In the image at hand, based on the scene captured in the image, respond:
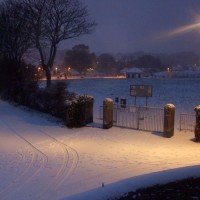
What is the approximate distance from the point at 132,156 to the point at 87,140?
3.34m

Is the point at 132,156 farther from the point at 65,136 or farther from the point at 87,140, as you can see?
the point at 65,136

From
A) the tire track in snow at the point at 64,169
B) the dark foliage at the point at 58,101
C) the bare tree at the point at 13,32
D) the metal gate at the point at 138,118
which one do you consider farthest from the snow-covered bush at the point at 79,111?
the bare tree at the point at 13,32

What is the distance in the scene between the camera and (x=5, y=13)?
41.6 metres

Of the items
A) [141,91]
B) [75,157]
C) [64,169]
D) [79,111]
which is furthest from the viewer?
[141,91]

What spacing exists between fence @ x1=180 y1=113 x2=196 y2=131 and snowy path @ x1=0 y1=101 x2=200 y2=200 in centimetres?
145

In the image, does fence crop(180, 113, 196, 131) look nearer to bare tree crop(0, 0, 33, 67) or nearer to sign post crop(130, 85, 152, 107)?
sign post crop(130, 85, 152, 107)

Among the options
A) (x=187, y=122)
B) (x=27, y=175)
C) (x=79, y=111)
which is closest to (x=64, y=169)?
(x=27, y=175)

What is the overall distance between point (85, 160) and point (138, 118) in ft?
21.5

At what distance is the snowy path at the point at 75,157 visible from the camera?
10.2 m

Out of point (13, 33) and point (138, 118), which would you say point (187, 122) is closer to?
point (138, 118)

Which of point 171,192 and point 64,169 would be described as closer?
point 171,192

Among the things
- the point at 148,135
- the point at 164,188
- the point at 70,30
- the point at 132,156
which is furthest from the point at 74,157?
the point at 70,30

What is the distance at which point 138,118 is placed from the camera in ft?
61.7

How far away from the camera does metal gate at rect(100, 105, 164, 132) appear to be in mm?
19222
